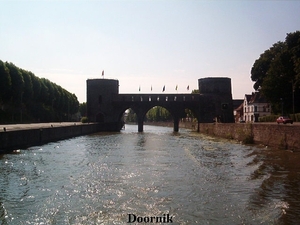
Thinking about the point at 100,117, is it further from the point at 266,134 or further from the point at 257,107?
the point at 266,134

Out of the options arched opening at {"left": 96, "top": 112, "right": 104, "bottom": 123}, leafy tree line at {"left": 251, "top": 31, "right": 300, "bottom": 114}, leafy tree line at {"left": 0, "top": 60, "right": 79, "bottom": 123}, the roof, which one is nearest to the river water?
leafy tree line at {"left": 251, "top": 31, "right": 300, "bottom": 114}

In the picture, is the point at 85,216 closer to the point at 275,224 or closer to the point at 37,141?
the point at 275,224

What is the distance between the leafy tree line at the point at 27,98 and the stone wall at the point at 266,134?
27.6 meters

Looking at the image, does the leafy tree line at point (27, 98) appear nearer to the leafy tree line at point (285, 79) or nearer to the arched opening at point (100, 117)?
the arched opening at point (100, 117)

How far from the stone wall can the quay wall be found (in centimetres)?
1459

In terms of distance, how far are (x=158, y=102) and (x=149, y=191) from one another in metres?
44.6

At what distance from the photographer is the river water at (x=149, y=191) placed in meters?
8.23

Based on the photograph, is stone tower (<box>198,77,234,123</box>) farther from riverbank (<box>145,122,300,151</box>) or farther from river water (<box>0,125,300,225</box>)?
river water (<box>0,125,300,225</box>)

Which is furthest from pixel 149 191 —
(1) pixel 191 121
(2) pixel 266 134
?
(1) pixel 191 121

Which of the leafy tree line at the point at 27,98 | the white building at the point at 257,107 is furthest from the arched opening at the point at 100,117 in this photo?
the white building at the point at 257,107

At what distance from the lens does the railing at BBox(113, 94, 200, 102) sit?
55.2 m

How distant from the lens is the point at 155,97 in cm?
5578

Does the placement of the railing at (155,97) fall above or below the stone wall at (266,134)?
above

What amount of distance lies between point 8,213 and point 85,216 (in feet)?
5.74
